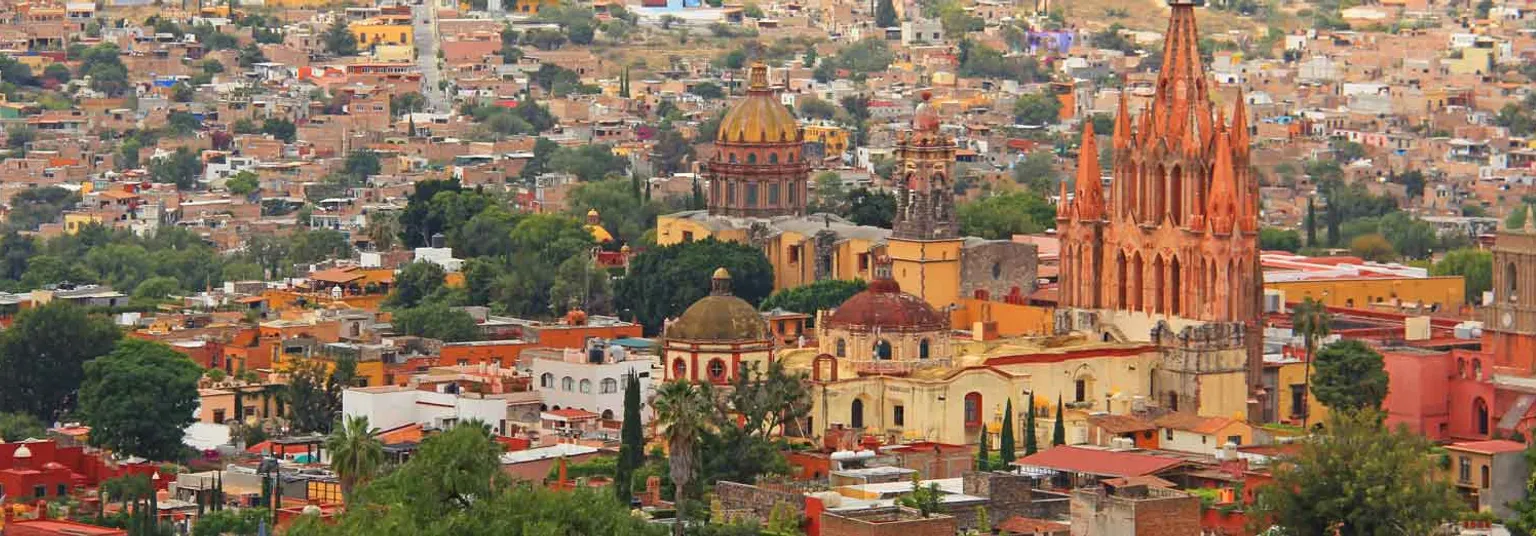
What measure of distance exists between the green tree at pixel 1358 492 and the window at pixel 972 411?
15676mm

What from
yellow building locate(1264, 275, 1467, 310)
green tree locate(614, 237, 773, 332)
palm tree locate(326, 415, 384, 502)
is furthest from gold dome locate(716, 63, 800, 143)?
palm tree locate(326, 415, 384, 502)

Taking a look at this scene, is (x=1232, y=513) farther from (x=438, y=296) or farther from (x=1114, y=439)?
(x=438, y=296)

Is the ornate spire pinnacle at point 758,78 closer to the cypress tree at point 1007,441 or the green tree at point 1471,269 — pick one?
the green tree at point 1471,269

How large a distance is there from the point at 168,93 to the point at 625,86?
17.4 meters

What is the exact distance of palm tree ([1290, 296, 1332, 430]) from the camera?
3578 inches

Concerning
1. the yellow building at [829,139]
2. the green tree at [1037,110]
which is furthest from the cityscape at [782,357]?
the green tree at [1037,110]

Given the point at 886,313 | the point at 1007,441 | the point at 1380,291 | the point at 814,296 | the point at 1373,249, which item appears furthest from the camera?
the point at 1373,249

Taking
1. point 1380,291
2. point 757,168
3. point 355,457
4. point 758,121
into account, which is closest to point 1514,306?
point 1380,291

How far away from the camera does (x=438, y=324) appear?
Answer: 102 meters

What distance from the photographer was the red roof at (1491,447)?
7597 centimetres

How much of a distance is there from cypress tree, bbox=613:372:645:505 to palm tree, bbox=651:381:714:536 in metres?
0.74

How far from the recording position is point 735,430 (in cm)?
7919

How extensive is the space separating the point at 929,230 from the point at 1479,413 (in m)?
17.0

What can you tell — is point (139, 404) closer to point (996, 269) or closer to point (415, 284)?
point (996, 269)
